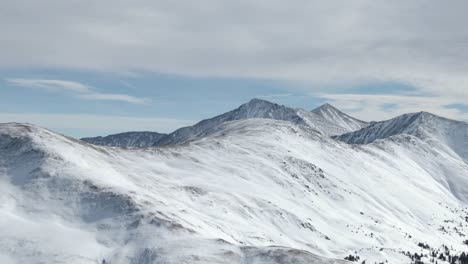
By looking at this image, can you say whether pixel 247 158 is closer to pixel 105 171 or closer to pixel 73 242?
pixel 105 171

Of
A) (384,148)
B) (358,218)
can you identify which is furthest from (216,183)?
(384,148)

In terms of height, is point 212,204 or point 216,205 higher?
point 212,204

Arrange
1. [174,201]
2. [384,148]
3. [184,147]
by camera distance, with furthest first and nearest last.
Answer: [384,148], [184,147], [174,201]

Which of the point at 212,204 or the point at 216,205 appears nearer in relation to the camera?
the point at 212,204
